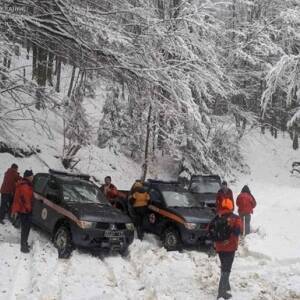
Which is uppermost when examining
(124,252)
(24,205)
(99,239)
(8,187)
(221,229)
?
(221,229)

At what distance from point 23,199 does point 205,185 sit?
9142mm

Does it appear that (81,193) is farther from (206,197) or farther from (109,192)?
(206,197)

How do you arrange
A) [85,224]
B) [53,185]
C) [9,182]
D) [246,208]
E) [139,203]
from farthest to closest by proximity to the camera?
1. [246,208]
2. [9,182]
3. [139,203]
4. [53,185]
5. [85,224]

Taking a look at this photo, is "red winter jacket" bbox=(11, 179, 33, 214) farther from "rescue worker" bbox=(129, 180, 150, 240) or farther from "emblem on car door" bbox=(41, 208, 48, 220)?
"rescue worker" bbox=(129, 180, 150, 240)

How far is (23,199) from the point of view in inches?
461

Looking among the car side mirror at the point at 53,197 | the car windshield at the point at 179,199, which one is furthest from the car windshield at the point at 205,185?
the car side mirror at the point at 53,197

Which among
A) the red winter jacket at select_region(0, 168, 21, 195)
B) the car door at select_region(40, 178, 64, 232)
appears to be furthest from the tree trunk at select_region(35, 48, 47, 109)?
the red winter jacket at select_region(0, 168, 21, 195)

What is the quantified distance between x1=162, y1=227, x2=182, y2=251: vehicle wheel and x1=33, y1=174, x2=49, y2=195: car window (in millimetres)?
3505

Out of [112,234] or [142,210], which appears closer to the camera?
[112,234]

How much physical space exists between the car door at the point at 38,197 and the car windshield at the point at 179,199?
3.43m

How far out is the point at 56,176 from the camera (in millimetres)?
13703

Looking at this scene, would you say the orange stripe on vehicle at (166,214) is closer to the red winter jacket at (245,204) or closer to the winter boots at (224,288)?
the red winter jacket at (245,204)

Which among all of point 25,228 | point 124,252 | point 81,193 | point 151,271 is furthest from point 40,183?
point 151,271

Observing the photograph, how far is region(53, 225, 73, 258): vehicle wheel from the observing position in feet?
37.0
